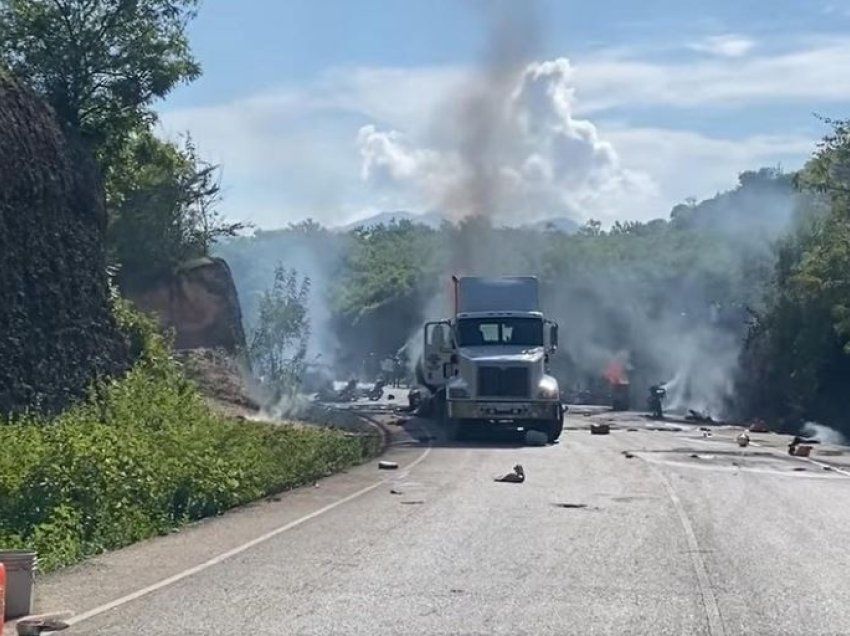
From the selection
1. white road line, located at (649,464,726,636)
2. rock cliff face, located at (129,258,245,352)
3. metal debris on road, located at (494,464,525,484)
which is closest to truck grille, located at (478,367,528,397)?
metal debris on road, located at (494,464,525,484)

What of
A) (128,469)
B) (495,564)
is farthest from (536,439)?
(495,564)

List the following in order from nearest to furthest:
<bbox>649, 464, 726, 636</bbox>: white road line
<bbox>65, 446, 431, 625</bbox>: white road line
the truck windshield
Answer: <bbox>649, 464, 726, 636</bbox>: white road line, <bbox>65, 446, 431, 625</bbox>: white road line, the truck windshield

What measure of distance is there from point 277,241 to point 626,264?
32.8 metres

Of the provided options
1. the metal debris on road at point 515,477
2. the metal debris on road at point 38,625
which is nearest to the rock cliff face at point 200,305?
the metal debris on road at point 515,477

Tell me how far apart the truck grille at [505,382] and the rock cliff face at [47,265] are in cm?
938

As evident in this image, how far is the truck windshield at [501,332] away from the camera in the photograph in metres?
37.9

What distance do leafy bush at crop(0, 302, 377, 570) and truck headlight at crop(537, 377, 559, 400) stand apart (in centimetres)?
808

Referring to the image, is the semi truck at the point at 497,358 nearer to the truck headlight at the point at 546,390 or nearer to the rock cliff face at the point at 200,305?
the truck headlight at the point at 546,390

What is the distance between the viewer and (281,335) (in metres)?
68.4

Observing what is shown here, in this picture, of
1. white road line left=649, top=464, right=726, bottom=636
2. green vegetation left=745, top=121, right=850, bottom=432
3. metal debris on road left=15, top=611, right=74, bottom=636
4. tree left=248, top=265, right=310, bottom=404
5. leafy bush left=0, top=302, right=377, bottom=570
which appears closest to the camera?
metal debris on road left=15, top=611, right=74, bottom=636

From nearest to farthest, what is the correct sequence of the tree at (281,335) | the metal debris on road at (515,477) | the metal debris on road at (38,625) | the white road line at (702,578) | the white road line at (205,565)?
1. the metal debris on road at (38,625)
2. the white road line at (702,578)
3. the white road line at (205,565)
4. the metal debris on road at (515,477)
5. the tree at (281,335)

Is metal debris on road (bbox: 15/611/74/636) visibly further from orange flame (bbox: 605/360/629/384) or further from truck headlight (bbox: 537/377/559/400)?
orange flame (bbox: 605/360/629/384)

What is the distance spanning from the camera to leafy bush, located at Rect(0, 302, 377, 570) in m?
15.9

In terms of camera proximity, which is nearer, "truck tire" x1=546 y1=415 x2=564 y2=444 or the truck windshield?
"truck tire" x1=546 y1=415 x2=564 y2=444
